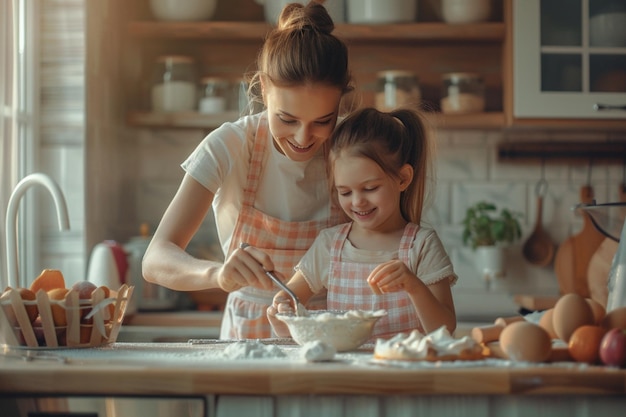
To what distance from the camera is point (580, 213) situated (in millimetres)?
3508

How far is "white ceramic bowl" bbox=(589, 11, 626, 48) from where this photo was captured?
3.34 m

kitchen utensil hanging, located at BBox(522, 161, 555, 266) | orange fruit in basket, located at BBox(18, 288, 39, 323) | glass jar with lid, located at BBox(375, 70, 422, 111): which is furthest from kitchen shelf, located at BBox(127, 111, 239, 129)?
orange fruit in basket, located at BBox(18, 288, 39, 323)

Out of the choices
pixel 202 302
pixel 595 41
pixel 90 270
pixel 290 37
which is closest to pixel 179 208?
pixel 290 37

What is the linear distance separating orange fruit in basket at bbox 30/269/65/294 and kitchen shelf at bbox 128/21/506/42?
79.3 inches

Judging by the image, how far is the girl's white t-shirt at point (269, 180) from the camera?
199 centimetres

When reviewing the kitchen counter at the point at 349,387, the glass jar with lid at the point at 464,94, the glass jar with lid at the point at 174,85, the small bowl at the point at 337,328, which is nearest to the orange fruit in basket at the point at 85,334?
the kitchen counter at the point at 349,387

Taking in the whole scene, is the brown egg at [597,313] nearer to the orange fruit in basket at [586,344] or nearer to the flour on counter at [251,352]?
the orange fruit in basket at [586,344]

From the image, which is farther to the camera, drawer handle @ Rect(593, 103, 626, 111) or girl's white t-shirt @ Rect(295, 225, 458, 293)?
drawer handle @ Rect(593, 103, 626, 111)

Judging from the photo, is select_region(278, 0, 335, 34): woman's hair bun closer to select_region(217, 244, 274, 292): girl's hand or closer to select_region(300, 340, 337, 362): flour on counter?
select_region(217, 244, 274, 292): girl's hand

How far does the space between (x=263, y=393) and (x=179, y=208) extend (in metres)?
0.79

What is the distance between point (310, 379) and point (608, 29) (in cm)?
257

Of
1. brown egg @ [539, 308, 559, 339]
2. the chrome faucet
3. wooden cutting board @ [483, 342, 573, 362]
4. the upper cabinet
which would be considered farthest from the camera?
the upper cabinet

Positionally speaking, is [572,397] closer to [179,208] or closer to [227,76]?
[179,208]

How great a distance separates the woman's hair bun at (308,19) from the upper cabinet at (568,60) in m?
1.56
